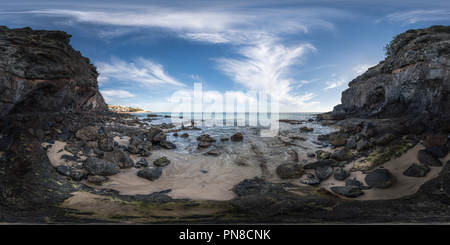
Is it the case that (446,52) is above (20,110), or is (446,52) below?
above

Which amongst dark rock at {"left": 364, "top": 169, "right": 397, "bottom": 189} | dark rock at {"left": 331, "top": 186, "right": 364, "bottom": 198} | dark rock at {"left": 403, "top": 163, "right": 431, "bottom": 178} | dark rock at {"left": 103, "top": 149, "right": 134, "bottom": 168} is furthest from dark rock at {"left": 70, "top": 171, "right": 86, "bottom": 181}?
dark rock at {"left": 403, "top": 163, "right": 431, "bottom": 178}

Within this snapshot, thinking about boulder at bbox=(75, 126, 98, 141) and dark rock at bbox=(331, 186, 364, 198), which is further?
boulder at bbox=(75, 126, 98, 141)

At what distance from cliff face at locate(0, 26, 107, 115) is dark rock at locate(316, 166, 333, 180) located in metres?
16.0

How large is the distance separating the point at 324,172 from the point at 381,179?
64.2 inches

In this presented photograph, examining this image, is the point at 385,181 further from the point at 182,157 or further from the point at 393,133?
the point at 182,157

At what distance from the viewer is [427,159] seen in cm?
480

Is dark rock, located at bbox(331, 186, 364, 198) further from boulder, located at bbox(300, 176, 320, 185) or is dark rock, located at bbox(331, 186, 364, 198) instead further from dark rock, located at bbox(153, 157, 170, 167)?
dark rock, located at bbox(153, 157, 170, 167)

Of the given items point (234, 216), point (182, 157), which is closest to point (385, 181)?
point (234, 216)

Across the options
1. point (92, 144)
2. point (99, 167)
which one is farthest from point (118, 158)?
point (92, 144)

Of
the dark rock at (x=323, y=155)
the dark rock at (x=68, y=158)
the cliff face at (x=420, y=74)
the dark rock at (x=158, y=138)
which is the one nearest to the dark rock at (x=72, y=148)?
the dark rock at (x=68, y=158)

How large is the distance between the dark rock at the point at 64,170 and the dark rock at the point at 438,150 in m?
12.3

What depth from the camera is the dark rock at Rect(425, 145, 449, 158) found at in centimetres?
482

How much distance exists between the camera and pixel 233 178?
6285 millimetres
